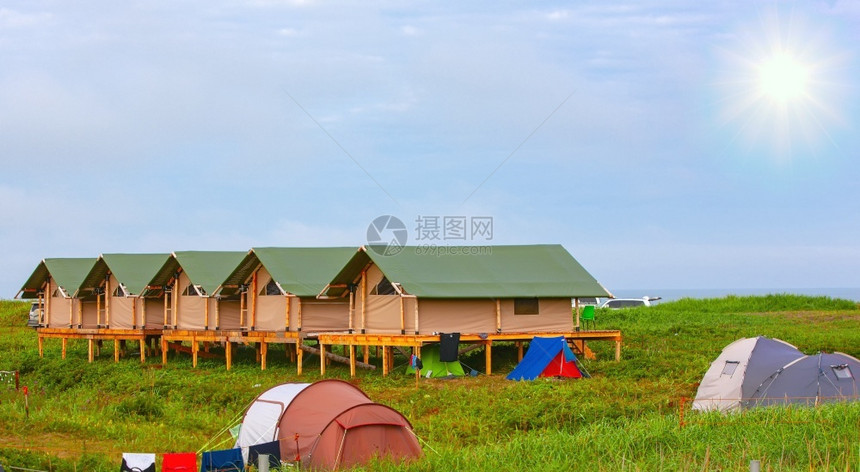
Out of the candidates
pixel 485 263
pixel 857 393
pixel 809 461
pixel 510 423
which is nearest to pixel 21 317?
pixel 485 263

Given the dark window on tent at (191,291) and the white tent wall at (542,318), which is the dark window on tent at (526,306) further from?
the dark window on tent at (191,291)

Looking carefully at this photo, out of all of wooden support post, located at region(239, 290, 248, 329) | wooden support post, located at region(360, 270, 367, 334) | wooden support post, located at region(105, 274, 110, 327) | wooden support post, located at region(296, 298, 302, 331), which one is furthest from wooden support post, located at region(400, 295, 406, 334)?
wooden support post, located at region(105, 274, 110, 327)

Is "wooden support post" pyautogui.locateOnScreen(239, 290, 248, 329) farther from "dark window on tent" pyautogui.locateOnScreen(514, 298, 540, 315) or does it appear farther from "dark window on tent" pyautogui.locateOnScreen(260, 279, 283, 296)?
"dark window on tent" pyautogui.locateOnScreen(514, 298, 540, 315)

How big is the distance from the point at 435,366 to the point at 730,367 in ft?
30.9

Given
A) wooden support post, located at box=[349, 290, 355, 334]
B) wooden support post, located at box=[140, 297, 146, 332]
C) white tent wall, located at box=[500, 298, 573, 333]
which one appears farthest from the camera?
wooden support post, located at box=[140, 297, 146, 332]

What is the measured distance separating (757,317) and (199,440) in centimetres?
3131

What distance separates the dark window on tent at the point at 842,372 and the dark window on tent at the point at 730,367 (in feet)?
6.50

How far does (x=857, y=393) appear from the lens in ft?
65.9

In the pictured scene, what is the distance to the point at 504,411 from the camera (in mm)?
20766

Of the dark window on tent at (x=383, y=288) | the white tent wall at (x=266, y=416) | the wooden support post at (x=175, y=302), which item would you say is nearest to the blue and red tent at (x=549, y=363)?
the dark window on tent at (x=383, y=288)

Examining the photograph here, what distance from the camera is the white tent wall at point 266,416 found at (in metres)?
17.3

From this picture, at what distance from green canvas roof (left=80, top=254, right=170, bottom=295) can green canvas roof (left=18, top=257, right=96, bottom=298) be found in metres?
0.80

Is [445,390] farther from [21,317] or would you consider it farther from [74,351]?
[21,317]

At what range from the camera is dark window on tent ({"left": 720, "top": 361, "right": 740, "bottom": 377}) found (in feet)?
69.8
